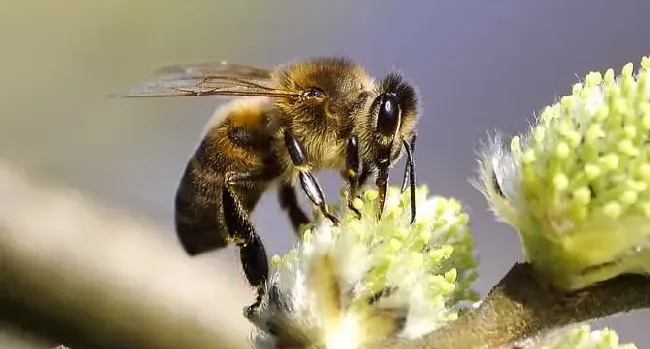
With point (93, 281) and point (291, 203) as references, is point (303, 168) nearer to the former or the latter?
point (291, 203)

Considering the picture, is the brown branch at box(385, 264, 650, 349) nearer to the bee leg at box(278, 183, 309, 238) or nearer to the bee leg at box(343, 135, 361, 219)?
the bee leg at box(343, 135, 361, 219)

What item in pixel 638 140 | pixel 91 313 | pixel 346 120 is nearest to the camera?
pixel 638 140

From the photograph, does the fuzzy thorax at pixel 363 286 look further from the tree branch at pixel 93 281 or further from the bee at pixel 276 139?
the tree branch at pixel 93 281

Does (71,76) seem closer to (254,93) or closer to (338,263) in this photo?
(254,93)

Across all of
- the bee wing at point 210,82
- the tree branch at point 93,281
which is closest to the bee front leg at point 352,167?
the bee wing at point 210,82

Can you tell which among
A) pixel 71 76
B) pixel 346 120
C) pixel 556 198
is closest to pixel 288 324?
pixel 556 198

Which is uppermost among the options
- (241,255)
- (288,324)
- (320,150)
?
(320,150)

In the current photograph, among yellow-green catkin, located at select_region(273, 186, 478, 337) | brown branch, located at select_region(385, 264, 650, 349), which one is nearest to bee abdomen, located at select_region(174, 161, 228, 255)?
yellow-green catkin, located at select_region(273, 186, 478, 337)
